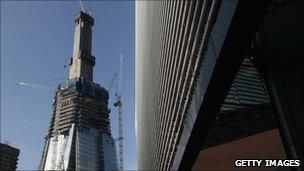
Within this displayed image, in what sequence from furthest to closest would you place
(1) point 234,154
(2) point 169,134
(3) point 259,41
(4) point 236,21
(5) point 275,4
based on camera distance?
(2) point 169,134 < (1) point 234,154 < (3) point 259,41 < (5) point 275,4 < (4) point 236,21

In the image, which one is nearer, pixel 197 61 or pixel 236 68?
pixel 236 68

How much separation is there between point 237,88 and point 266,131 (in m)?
2.89

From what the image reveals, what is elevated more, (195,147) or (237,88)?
(237,88)

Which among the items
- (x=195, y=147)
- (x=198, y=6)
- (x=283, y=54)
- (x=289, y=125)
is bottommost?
(x=289, y=125)

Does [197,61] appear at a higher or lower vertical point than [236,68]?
higher

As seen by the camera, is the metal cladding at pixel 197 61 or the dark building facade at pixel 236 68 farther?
the metal cladding at pixel 197 61

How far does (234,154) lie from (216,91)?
9883 mm

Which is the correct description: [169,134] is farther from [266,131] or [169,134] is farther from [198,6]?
[198,6]

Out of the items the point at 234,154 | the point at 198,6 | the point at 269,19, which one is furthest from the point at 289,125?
the point at 234,154

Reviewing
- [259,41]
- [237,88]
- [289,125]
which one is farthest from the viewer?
[237,88]

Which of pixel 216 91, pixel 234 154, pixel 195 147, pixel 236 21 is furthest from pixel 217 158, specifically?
pixel 236 21

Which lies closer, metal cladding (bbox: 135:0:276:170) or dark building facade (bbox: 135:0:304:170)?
dark building facade (bbox: 135:0:304:170)

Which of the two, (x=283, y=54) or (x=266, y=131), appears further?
(x=266, y=131)

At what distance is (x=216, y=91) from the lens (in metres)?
15.1
